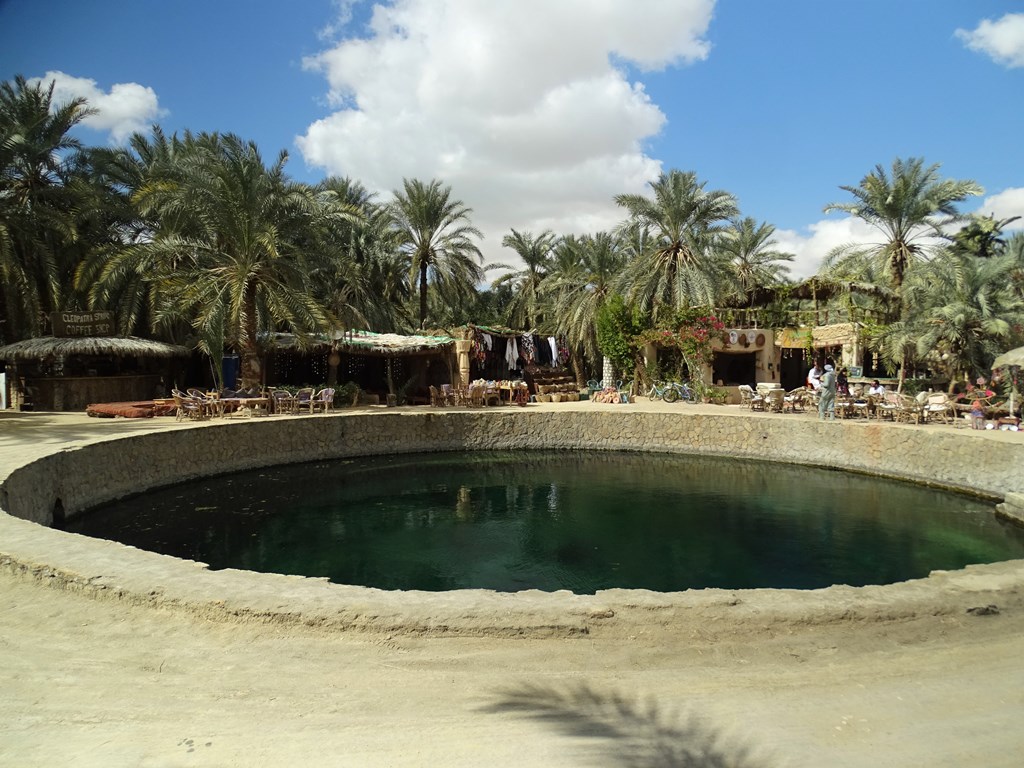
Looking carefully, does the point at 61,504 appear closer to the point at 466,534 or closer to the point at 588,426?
the point at 466,534

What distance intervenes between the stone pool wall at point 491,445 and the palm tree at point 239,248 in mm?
3762

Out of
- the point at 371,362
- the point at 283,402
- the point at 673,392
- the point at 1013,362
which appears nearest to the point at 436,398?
the point at 283,402

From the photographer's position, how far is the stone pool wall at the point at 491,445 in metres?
11.2

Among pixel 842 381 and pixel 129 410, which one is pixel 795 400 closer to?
pixel 842 381

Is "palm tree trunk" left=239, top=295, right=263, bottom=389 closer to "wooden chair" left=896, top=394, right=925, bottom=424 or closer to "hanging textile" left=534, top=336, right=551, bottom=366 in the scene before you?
"hanging textile" left=534, top=336, right=551, bottom=366

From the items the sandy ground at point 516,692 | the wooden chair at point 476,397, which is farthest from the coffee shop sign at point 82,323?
the sandy ground at point 516,692

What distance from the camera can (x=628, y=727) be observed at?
3209 millimetres

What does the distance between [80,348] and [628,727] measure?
68.6 feet

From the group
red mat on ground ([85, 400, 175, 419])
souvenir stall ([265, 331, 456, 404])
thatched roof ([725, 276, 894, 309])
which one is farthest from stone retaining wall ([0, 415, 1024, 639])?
thatched roof ([725, 276, 894, 309])

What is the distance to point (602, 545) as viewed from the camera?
33.4 feet

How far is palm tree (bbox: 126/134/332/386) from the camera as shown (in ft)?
58.4

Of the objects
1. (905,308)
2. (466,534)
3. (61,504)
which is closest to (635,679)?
(466,534)

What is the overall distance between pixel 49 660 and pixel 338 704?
195 centimetres

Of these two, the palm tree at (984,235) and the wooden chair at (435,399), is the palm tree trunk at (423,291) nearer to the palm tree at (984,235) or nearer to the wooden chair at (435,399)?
the wooden chair at (435,399)
